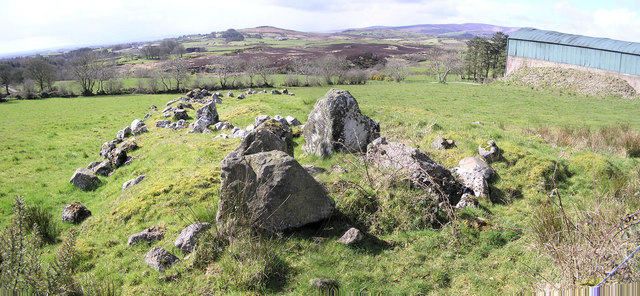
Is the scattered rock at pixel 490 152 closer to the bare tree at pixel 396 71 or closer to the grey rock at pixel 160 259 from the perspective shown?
the grey rock at pixel 160 259

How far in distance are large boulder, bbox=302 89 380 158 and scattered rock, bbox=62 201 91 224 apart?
7.68 m

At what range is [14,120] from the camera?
1307 inches

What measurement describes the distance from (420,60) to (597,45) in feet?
176

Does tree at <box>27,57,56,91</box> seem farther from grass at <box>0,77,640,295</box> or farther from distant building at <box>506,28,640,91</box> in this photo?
distant building at <box>506,28,640,91</box>

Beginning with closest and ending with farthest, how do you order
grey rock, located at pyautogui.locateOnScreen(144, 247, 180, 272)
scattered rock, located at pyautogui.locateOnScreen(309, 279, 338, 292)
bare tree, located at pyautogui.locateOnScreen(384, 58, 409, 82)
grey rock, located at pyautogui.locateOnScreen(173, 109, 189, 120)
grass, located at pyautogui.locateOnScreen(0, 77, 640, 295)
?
scattered rock, located at pyautogui.locateOnScreen(309, 279, 338, 292)
grass, located at pyautogui.locateOnScreen(0, 77, 640, 295)
grey rock, located at pyautogui.locateOnScreen(144, 247, 180, 272)
grey rock, located at pyautogui.locateOnScreen(173, 109, 189, 120)
bare tree, located at pyautogui.locateOnScreen(384, 58, 409, 82)

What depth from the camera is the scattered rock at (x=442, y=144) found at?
529 inches

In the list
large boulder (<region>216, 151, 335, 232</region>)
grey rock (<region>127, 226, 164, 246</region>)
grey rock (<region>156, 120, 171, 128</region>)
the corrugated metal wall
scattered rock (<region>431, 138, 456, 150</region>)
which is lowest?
grey rock (<region>127, 226, 164, 246</region>)

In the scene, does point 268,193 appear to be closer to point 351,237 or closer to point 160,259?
point 351,237

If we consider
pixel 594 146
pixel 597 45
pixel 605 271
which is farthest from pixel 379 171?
pixel 597 45

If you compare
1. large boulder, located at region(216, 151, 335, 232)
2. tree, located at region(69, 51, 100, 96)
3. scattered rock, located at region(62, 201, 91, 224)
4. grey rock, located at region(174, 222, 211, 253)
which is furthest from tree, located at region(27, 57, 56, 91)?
large boulder, located at region(216, 151, 335, 232)

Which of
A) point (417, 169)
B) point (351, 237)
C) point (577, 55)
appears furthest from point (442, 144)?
point (577, 55)

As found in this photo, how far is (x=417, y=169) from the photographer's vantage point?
8.88 metres

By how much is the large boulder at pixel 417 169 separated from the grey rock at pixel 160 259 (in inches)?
205

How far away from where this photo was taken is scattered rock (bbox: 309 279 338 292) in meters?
5.89
